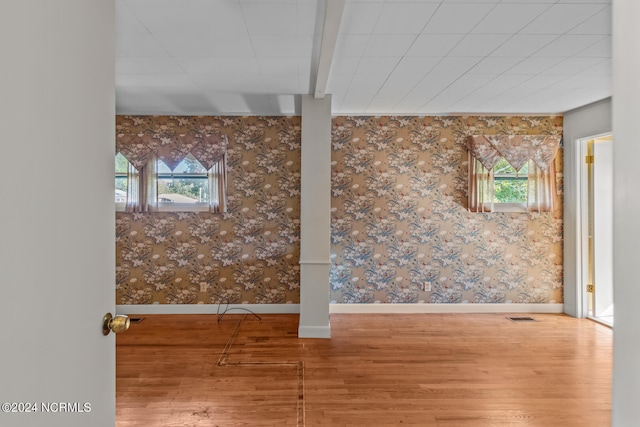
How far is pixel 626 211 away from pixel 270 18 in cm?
236

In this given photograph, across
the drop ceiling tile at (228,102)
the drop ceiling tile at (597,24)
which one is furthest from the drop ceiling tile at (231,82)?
the drop ceiling tile at (597,24)

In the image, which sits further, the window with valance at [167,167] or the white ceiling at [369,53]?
the window with valance at [167,167]

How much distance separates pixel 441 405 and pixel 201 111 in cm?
405

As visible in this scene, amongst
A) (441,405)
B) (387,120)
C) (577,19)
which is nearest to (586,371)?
(441,405)

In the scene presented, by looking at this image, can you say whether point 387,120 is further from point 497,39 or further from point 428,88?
point 497,39

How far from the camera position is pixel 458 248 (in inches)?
188

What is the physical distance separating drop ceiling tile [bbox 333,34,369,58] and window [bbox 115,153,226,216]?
8.03 ft

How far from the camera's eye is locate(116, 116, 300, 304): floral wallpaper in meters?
4.72

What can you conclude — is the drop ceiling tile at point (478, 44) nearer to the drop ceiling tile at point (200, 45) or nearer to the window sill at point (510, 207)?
the drop ceiling tile at point (200, 45)

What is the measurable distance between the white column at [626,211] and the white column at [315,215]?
351 cm

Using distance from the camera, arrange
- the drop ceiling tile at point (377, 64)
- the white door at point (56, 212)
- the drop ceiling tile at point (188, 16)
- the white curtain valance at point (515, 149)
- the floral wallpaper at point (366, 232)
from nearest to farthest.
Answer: the white door at point (56, 212) < the drop ceiling tile at point (188, 16) < the drop ceiling tile at point (377, 64) < the white curtain valance at point (515, 149) < the floral wallpaper at point (366, 232)

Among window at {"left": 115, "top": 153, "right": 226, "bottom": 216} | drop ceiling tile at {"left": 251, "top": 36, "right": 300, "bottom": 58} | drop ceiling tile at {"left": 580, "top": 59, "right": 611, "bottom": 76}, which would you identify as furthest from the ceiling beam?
drop ceiling tile at {"left": 580, "top": 59, "right": 611, "bottom": 76}

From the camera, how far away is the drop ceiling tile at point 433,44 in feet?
8.34

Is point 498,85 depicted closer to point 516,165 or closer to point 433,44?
point 433,44
